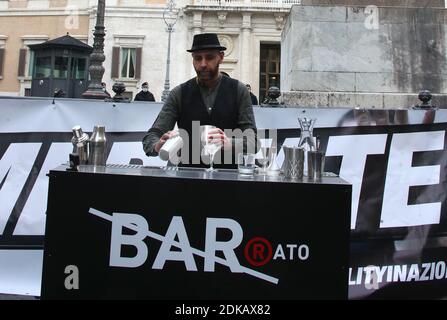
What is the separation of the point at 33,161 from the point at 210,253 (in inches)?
118

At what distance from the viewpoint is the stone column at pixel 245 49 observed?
115 feet

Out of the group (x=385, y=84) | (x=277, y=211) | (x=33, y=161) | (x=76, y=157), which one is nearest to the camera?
(x=277, y=211)

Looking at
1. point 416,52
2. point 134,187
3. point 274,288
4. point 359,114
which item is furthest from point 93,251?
point 416,52

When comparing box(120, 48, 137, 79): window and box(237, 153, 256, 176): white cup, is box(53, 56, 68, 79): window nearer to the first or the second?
box(120, 48, 137, 79): window

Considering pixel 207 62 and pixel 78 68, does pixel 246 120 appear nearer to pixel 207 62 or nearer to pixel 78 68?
pixel 207 62

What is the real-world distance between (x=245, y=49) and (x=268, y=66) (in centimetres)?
251

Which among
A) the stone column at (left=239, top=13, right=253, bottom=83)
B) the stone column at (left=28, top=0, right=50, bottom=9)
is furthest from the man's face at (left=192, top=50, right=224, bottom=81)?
the stone column at (left=28, top=0, right=50, bottom=9)

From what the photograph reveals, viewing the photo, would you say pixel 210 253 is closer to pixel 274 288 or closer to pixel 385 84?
pixel 274 288

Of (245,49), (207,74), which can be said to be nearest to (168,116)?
(207,74)

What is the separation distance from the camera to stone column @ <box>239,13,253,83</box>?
115 ft

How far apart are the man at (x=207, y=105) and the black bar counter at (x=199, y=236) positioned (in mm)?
851

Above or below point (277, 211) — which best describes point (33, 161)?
above

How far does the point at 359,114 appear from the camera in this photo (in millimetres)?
4586

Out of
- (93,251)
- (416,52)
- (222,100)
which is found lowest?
(93,251)
